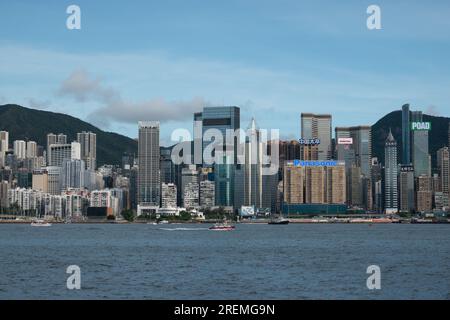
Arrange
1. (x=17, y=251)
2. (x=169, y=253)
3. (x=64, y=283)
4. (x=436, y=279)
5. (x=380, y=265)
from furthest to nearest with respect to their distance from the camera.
→ (x=17, y=251) → (x=169, y=253) → (x=380, y=265) → (x=436, y=279) → (x=64, y=283)

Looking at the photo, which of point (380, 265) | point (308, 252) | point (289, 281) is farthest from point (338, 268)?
point (308, 252)
